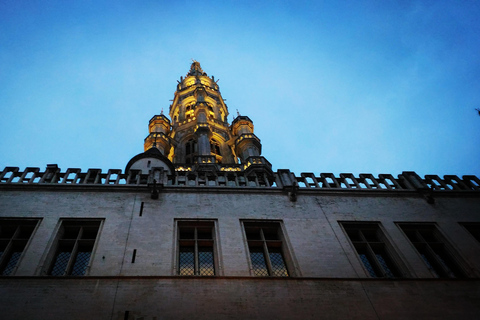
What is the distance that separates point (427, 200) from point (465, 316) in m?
5.50

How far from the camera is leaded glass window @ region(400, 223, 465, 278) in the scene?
1163 centimetres

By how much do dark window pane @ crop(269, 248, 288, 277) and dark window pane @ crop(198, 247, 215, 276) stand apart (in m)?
1.78

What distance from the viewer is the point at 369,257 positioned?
475 inches

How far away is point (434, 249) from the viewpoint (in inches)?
494

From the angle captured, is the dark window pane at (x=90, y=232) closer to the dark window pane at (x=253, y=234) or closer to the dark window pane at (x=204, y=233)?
the dark window pane at (x=204, y=233)

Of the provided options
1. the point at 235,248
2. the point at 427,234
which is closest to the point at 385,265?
the point at 427,234

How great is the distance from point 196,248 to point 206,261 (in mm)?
479

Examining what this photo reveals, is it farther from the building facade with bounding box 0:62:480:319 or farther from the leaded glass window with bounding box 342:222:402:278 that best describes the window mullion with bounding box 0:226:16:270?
the leaded glass window with bounding box 342:222:402:278

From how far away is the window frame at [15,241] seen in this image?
10453 mm

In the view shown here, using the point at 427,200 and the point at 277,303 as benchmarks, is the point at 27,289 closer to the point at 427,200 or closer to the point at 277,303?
the point at 277,303

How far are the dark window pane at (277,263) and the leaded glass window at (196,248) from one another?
1.78 meters

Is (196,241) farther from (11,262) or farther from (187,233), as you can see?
(11,262)

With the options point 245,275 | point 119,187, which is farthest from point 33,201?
point 245,275

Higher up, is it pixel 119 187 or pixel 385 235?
pixel 119 187
